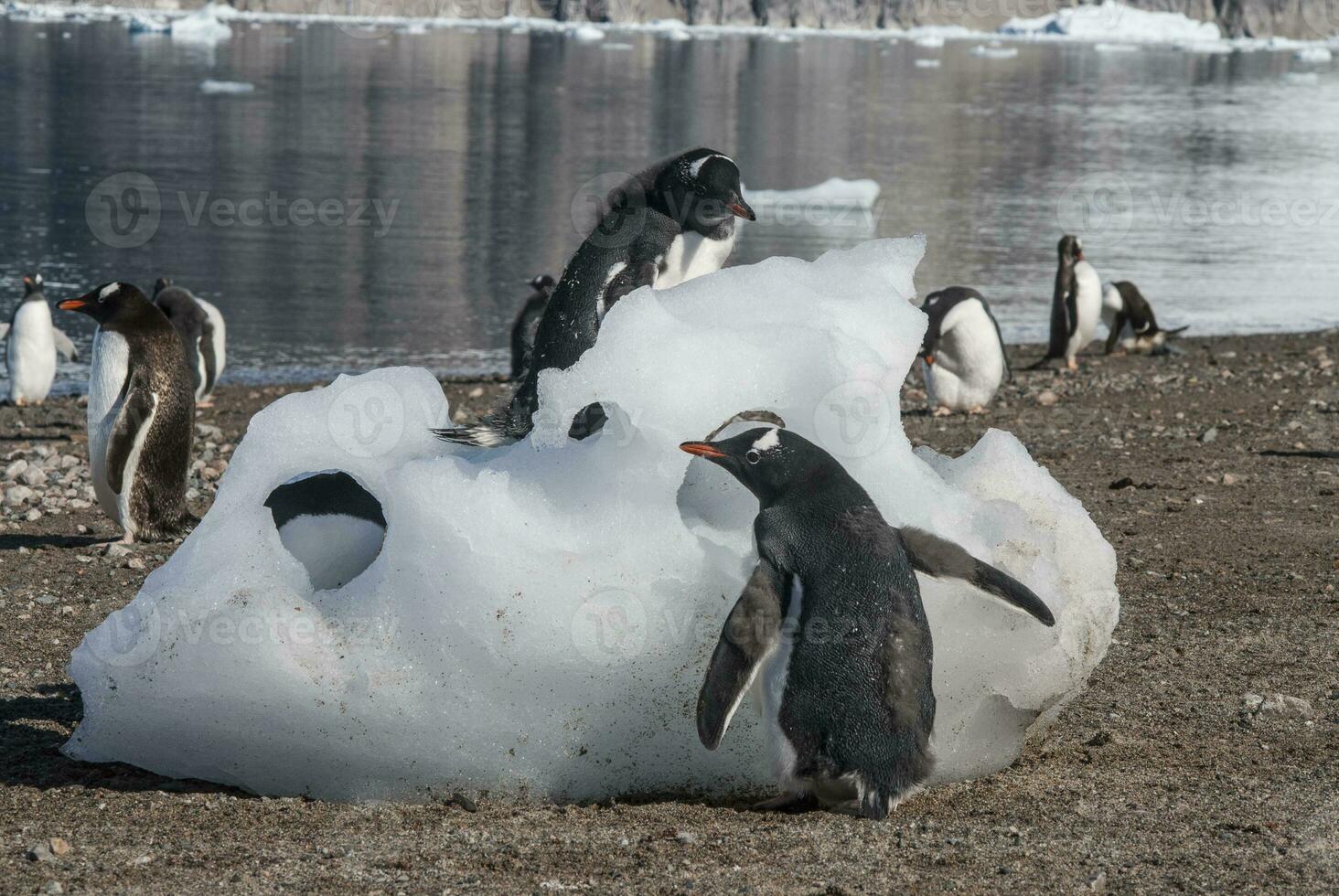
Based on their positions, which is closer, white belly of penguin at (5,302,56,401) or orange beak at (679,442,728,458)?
orange beak at (679,442,728,458)

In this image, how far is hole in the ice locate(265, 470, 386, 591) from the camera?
12.3 feet

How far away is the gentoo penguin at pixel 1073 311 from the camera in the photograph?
1245 cm

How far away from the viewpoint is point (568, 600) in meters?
3.30

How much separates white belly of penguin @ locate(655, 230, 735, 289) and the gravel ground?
1700 millimetres

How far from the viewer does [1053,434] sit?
8.73m

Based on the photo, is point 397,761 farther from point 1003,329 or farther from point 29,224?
point 29,224

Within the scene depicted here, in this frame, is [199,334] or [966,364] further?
[199,334]

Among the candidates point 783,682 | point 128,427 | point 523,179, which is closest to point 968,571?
point 783,682

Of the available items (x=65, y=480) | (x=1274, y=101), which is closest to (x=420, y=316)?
(x=65, y=480)

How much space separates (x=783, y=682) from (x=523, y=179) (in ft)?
76.7

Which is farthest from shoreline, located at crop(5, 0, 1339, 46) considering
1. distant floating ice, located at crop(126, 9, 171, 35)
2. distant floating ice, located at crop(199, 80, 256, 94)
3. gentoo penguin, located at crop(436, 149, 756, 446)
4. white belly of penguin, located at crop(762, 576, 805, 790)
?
white belly of penguin, located at crop(762, 576, 805, 790)

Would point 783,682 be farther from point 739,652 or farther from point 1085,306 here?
point 1085,306

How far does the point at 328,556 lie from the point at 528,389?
1.05 metres

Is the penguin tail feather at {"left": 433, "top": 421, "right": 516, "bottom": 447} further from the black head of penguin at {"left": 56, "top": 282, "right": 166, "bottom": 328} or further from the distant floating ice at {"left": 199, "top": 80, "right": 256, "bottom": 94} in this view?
the distant floating ice at {"left": 199, "top": 80, "right": 256, "bottom": 94}
